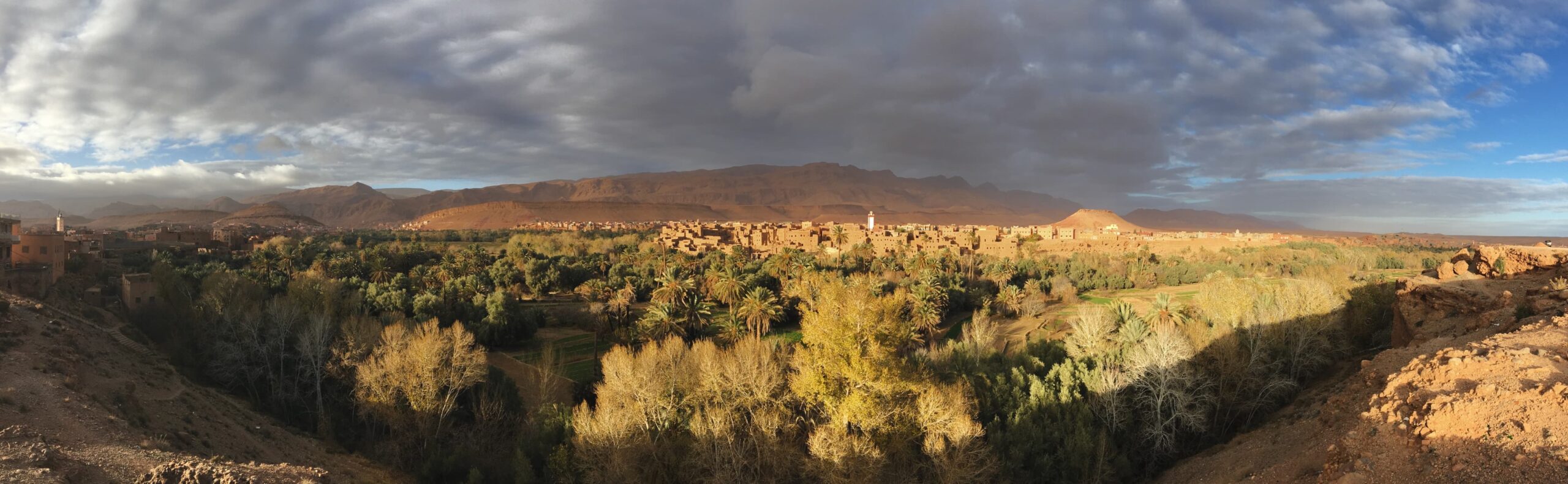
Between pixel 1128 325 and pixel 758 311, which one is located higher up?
pixel 1128 325

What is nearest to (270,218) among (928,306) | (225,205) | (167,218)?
(167,218)

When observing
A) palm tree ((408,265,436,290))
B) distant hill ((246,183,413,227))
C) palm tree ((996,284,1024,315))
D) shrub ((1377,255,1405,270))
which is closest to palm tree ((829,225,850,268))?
palm tree ((996,284,1024,315))

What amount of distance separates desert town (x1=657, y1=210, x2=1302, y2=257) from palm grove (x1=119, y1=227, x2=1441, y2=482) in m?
31.3

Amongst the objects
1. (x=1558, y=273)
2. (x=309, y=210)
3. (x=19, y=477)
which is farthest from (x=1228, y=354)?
(x=309, y=210)

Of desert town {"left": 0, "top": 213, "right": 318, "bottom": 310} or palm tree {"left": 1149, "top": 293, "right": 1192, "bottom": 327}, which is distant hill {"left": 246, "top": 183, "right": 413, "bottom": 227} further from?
palm tree {"left": 1149, "top": 293, "right": 1192, "bottom": 327}

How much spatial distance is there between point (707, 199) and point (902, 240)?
118779 mm

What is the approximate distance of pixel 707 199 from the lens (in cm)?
17650

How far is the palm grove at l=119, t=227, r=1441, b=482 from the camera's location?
1218cm

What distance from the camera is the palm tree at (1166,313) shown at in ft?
72.3

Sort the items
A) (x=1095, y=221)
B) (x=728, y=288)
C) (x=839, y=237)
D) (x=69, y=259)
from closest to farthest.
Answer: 1. (x=69, y=259)
2. (x=728, y=288)
3. (x=839, y=237)
4. (x=1095, y=221)

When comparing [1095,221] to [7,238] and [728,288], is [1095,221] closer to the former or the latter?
[728,288]

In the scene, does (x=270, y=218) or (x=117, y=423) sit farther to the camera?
(x=270, y=218)

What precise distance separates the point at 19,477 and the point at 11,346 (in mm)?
8175

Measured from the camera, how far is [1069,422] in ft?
49.1
